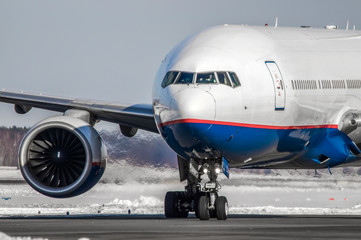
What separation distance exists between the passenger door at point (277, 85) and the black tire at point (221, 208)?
2.50 metres

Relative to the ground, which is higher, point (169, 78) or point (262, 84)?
point (169, 78)

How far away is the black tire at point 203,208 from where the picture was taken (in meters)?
24.6

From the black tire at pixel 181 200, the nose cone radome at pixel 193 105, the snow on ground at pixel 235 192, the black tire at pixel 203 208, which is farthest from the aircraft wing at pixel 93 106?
the snow on ground at pixel 235 192

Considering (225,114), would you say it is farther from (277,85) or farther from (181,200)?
(181,200)

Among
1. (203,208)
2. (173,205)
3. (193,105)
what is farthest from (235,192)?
(193,105)

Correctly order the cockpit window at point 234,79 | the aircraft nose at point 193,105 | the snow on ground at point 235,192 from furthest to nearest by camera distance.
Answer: the snow on ground at point 235,192, the cockpit window at point 234,79, the aircraft nose at point 193,105

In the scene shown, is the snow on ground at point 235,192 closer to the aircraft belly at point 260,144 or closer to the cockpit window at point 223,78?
the aircraft belly at point 260,144

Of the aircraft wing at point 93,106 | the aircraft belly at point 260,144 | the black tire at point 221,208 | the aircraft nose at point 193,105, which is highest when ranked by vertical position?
the aircraft wing at point 93,106

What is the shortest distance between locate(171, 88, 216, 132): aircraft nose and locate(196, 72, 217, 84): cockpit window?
41 centimetres

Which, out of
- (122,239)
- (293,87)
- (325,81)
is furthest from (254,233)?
(325,81)

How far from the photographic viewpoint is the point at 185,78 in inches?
928

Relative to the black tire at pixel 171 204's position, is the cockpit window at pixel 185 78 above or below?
above

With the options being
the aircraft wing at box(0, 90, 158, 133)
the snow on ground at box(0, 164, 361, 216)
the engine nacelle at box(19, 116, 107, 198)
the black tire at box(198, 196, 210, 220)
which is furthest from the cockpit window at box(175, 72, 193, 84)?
the snow on ground at box(0, 164, 361, 216)

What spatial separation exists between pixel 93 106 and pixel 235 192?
10.1 meters
